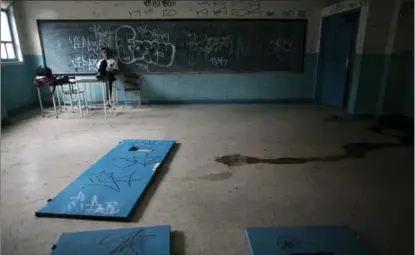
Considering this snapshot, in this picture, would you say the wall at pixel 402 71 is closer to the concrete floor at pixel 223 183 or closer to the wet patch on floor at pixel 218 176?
the concrete floor at pixel 223 183

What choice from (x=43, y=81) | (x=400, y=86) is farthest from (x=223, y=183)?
(x=43, y=81)

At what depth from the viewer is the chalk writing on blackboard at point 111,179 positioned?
2.53 m

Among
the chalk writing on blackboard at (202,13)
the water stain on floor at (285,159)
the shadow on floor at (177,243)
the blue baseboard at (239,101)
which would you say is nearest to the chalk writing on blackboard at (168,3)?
the chalk writing on blackboard at (202,13)

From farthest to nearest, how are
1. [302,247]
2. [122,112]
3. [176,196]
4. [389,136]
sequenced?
1. [122,112]
2. [389,136]
3. [176,196]
4. [302,247]

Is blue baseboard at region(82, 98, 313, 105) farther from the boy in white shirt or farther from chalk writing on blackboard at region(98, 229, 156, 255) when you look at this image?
chalk writing on blackboard at region(98, 229, 156, 255)

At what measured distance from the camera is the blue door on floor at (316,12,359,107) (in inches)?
213

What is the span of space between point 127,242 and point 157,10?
17.0 feet

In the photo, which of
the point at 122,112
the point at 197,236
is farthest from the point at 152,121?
the point at 197,236

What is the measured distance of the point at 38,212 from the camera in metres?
2.14

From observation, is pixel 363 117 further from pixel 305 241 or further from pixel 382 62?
pixel 305 241

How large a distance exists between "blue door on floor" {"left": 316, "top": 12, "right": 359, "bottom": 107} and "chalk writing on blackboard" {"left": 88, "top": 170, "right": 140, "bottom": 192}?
15.8ft

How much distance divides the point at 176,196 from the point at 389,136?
3.32 m

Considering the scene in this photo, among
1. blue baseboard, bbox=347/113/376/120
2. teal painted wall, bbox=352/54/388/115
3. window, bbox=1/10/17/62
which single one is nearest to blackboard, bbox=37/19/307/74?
window, bbox=1/10/17/62

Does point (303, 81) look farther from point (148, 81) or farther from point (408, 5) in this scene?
point (148, 81)
